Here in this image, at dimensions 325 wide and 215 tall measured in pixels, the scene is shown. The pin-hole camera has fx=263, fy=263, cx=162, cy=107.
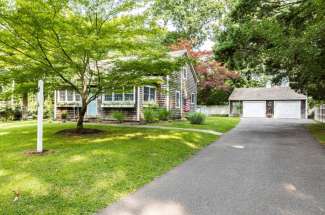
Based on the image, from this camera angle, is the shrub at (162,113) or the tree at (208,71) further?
the tree at (208,71)

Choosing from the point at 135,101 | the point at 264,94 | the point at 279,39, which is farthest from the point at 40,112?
the point at 264,94

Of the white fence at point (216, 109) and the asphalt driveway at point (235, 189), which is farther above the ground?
the white fence at point (216, 109)

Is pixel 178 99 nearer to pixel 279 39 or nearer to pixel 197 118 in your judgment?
pixel 197 118

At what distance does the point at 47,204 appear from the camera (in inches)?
151

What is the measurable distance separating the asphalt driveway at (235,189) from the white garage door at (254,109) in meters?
28.8

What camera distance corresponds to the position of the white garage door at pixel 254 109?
3500 cm

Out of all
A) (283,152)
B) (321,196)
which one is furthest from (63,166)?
(283,152)

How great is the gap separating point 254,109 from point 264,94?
7.90 feet

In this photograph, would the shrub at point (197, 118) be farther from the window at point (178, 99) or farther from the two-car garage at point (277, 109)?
the two-car garage at point (277, 109)

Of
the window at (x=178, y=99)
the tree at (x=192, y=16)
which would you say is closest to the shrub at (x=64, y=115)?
the window at (x=178, y=99)

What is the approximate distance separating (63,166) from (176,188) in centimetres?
271

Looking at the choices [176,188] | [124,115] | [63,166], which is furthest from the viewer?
[124,115]

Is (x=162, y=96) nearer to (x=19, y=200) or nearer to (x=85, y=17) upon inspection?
(x=85, y=17)

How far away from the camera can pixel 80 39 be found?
26.7 ft
